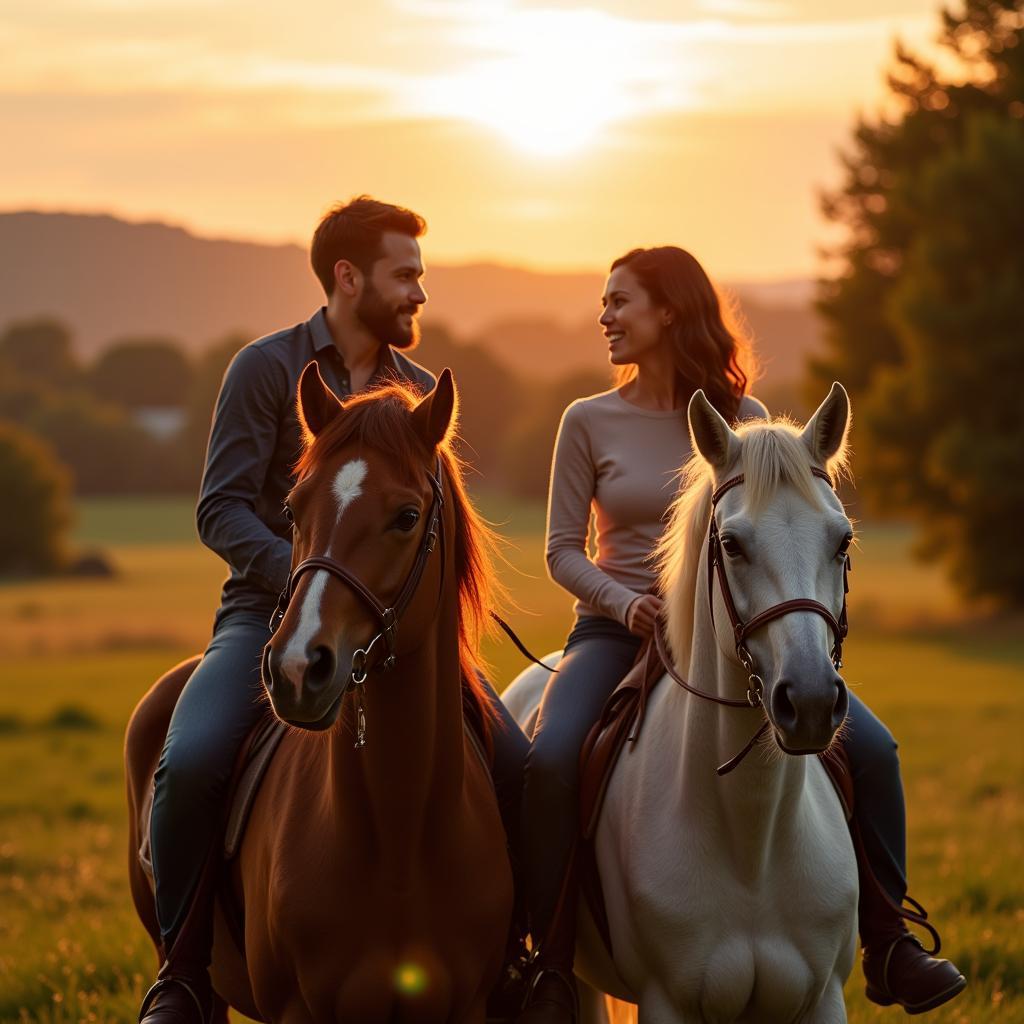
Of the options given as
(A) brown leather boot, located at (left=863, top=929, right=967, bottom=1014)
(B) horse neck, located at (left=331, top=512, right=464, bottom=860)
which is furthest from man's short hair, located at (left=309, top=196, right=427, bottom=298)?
(A) brown leather boot, located at (left=863, top=929, right=967, bottom=1014)

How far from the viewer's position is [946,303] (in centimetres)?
2916

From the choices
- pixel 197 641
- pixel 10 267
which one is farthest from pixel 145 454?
pixel 197 641

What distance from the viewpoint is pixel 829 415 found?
414cm

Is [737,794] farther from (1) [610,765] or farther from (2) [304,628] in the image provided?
(2) [304,628]

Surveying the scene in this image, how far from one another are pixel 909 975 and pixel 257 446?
296cm

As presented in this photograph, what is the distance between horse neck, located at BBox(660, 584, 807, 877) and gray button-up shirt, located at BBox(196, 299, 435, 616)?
1.46 meters

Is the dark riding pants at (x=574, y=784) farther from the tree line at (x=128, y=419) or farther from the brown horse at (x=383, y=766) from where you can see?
the tree line at (x=128, y=419)

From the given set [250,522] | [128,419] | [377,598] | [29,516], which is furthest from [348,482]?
[128,419]

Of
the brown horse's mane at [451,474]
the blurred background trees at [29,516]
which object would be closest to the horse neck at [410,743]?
the brown horse's mane at [451,474]

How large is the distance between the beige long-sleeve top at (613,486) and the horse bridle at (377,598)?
1305 millimetres

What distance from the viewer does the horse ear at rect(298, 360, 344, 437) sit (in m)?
4.04

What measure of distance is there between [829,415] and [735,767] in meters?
1.09

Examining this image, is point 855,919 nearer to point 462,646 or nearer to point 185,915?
point 462,646

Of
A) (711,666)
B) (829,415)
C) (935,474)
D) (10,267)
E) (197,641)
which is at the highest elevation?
(10,267)
